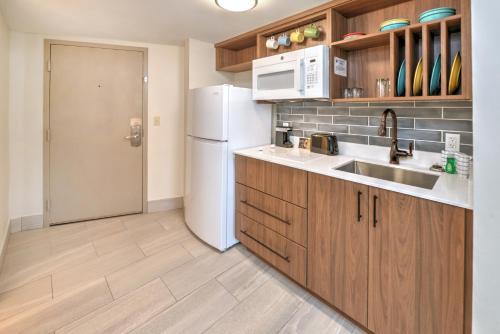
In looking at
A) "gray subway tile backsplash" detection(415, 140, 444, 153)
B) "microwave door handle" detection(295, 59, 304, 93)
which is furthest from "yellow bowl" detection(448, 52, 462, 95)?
"microwave door handle" detection(295, 59, 304, 93)

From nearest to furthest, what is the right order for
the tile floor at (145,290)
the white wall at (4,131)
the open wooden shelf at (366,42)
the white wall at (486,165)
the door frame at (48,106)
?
the white wall at (486,165), the tile floor at (145,290), the open wooden shelf at (366,42), the white wall at (4,131), the door frame at (48,106)

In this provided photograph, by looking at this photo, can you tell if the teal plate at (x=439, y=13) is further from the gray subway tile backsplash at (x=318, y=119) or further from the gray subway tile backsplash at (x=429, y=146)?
the gray subway tile backsplash at (x=318, y=119)

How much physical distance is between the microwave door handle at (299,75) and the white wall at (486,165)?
4.05 ft

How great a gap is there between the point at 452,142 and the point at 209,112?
1725mm

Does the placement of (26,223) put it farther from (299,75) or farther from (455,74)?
(455,74)

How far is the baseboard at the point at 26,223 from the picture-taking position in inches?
105

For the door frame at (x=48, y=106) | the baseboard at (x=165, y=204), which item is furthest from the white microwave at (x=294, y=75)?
the baseboard at (x=165, y=204)

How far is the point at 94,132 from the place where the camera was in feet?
9.52

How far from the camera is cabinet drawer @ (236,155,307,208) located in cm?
174

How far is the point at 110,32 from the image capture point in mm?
2631

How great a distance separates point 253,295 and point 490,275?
4.42 feet

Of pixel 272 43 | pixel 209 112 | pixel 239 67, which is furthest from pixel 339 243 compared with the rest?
pixel 239 67

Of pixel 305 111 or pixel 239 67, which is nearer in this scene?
Answer: pixel 305 111

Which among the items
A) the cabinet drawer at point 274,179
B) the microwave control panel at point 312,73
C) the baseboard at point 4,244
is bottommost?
the baseboard at point 4,244
